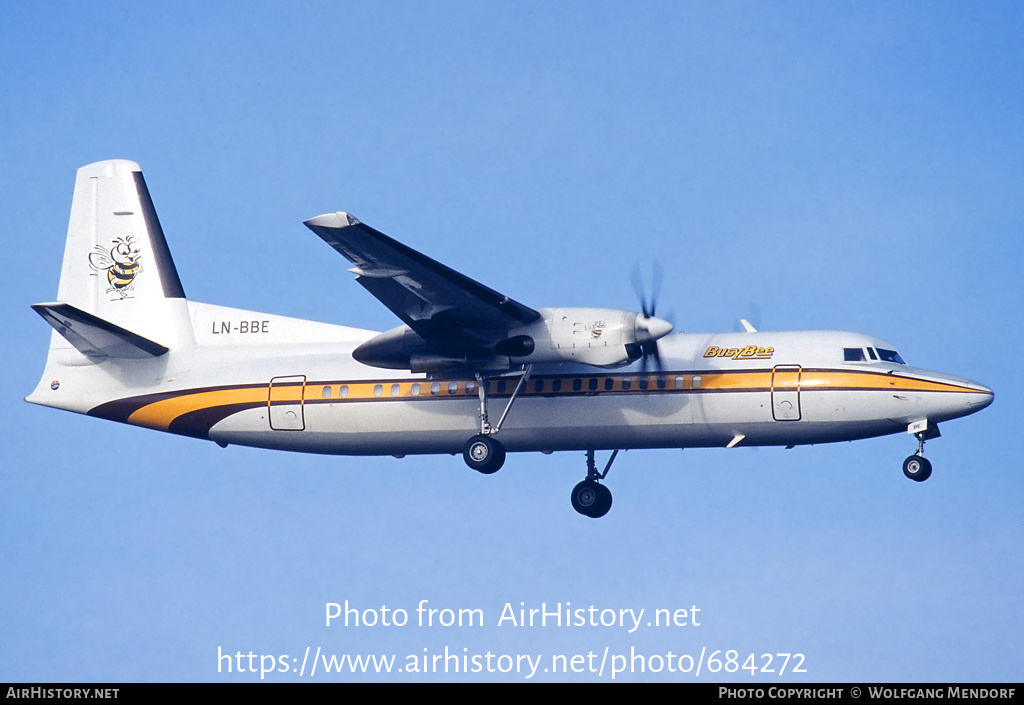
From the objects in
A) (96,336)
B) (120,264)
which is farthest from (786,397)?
(120,264)

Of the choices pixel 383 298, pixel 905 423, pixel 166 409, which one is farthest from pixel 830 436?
pixel 166 409

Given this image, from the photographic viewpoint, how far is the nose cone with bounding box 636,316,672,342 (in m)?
22.2

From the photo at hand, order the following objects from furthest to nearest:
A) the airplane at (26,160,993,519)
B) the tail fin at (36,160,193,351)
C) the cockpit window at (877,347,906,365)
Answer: the tail fin at (36,160,193,351), the cockpit window at (877,347,906,365), the airplane at (26,160,993,519)

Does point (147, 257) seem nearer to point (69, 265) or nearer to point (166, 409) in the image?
point (69, 265)

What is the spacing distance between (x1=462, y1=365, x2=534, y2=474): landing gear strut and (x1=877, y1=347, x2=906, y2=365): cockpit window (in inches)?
232

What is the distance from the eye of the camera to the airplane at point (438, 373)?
22406 millimetres

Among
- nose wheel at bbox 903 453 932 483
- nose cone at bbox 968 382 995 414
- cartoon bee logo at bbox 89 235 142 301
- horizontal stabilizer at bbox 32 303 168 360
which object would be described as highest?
cartoon bee logo at bbox 89 235 142 301

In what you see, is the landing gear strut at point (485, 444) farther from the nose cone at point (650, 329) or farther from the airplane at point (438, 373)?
the nose cone at point (650, 329)

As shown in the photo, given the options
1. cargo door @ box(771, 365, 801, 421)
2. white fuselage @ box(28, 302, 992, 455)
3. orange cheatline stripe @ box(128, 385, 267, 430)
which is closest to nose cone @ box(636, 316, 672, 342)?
white fuselage @ box(28, 302, 992, 455)

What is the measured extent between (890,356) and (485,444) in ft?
23.0

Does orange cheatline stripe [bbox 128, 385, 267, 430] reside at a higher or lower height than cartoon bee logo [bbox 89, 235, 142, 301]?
lower

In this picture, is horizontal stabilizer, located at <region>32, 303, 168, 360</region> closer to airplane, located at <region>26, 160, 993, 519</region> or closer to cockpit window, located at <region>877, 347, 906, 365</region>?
airplane, located at <region>26, 160, 993, 519</region>

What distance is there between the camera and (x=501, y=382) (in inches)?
951

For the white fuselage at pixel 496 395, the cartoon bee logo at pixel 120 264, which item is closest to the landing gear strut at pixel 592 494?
the white fuselage at pixel 496 395
